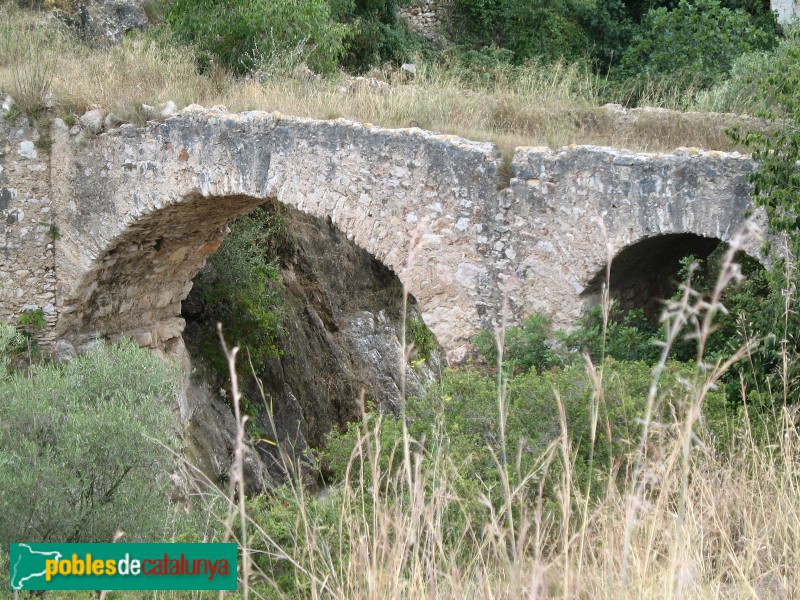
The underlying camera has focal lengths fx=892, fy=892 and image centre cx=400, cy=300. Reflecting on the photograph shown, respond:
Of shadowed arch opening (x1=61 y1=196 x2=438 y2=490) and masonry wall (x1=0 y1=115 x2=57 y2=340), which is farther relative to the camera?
shadowed arch opening (x1=61 y1=196 x2=438 y2=490)

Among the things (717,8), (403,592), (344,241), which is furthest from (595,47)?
(403,592)

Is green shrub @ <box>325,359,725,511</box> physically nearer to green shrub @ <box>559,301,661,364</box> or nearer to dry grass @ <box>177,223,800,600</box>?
dry grass @ <box>177,223,800,600</box>

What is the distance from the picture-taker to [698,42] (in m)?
14.2

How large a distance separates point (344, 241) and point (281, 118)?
22.8 ft

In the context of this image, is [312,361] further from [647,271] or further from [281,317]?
[647,271]

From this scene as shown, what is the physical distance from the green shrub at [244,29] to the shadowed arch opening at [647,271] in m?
4.83

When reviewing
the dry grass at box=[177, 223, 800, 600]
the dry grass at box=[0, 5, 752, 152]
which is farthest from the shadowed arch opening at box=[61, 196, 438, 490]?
the dry grass at box=[177, 223, 800, 600]

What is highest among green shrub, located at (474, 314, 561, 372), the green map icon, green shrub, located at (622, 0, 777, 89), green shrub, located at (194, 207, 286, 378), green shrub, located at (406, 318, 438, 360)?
green shrub, located at (622, 0, 777, 89)

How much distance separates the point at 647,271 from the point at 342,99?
120 inches

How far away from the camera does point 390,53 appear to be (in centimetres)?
1675

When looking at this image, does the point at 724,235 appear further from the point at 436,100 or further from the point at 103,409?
the point at 103,409

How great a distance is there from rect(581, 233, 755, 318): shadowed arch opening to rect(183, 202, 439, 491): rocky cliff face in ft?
12.8

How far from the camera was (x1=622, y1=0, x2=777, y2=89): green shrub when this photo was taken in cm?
1380

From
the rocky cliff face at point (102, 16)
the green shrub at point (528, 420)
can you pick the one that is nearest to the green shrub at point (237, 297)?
the rocky cliff face at point (102, 16)
